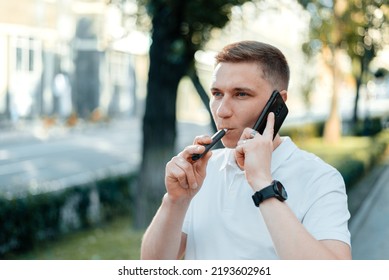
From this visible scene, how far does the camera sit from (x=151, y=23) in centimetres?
533

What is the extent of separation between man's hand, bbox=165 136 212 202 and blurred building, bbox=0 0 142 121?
12.5m

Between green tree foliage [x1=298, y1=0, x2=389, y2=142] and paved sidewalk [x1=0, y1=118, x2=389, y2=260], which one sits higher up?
green tree foliage [x1=298, y1=0, x2=389, y2=142]

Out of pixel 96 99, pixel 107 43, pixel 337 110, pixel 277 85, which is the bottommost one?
pixel 96 99

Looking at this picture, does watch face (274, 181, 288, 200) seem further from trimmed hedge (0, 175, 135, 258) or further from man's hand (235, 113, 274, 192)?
trimmed hedge (0, 175, 135, 258)

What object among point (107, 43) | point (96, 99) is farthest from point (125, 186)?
point (96, 99)

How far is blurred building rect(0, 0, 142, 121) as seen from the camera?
16.1 meters

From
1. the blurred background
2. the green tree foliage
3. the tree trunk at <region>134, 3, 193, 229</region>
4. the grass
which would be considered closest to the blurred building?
the blurred background

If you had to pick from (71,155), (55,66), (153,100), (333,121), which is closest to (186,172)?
(153,100)

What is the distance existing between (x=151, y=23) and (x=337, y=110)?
8.61m

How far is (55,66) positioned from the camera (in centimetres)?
1909

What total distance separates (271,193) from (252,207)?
6.5 inches

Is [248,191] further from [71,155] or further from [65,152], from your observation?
[65,152]

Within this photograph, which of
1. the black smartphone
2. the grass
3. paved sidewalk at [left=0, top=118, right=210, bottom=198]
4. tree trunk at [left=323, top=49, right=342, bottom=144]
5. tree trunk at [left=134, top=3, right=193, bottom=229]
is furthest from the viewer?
tree trunk at [left=323, top=49, right=342, bottom=144]
